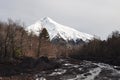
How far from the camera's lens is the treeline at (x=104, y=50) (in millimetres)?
132887

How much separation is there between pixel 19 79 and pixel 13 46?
52657mm

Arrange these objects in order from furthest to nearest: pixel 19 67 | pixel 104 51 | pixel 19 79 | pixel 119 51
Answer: pixel 104 51 → pixel 119 51 → pixel 19 67 → pixel 19 79

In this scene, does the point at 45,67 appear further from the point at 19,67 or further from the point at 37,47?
the point at 37,47

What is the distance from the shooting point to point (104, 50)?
468 ft

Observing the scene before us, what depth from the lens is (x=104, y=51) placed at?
14225 centimetres

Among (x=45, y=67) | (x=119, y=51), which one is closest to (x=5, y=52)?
(x=45, y=67)

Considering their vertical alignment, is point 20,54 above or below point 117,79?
above

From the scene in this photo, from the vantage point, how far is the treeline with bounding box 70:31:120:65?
5232 inches

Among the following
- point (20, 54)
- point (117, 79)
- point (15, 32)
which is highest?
point (15, 32)

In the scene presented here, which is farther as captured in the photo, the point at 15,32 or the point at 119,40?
the point at 119,40

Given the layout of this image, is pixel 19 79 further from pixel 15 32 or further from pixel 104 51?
pixel 104 51

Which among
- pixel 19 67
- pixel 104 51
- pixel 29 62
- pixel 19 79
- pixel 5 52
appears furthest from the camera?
pixel 104 51

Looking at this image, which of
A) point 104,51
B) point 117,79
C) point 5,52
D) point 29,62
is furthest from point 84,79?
point 104,51

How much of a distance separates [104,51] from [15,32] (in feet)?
162
